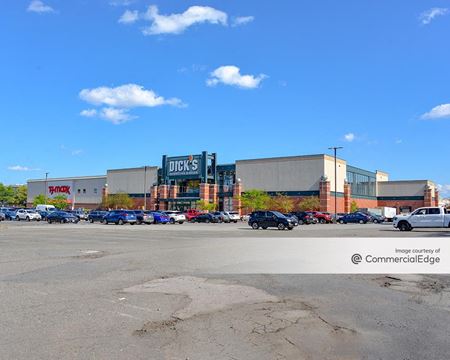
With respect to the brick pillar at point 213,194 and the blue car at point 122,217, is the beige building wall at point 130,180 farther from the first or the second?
the blue car at point 122,217

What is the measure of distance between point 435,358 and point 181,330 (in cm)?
330

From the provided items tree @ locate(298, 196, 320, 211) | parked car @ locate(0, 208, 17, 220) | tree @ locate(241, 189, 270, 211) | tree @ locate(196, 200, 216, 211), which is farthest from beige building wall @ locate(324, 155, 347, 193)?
parked car @ locate(0, 208, 17, 220)

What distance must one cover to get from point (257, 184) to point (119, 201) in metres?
30.4

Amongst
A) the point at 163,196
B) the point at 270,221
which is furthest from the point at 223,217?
the point at 163,196

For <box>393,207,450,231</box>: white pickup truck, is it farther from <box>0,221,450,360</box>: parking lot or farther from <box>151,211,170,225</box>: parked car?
<box>151,211,170,225</box>: parked car

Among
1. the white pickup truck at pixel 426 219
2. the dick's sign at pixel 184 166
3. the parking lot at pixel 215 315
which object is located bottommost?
the parking lot at pixel 215 315

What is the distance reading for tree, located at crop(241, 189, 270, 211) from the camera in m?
76.2

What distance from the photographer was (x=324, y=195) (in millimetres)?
74188

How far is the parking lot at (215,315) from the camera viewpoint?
5449 mm

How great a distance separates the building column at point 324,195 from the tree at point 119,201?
4145cm

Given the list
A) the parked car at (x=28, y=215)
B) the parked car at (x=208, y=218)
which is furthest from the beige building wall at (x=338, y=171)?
the parked car at (x=28, y=215)

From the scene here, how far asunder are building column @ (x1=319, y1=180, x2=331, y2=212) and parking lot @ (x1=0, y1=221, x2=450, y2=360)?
64.1 metres

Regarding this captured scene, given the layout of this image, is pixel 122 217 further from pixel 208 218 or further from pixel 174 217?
pixel 208 218

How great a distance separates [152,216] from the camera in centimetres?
4847
